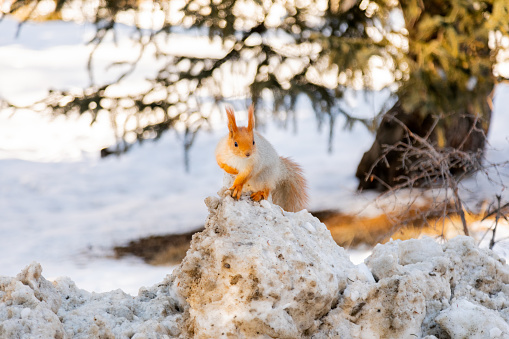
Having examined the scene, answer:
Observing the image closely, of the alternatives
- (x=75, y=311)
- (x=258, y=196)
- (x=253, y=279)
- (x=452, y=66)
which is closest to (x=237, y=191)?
(x=258, y=196)

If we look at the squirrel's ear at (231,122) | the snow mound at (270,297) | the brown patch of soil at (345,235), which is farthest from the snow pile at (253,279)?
the brown patch of soil at (345,235)

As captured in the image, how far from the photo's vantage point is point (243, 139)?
65.9 inches

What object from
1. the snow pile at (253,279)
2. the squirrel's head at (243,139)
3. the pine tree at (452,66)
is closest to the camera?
the snow pile at (253,279)

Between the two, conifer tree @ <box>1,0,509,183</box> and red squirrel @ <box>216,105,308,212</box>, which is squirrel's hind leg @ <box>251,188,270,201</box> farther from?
conifer tree @ <box>1,0,509,183</box>

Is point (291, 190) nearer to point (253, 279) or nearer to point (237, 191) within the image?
point (237, 191)

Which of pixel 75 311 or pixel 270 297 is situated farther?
pixel 75 311

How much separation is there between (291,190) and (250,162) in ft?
1.47

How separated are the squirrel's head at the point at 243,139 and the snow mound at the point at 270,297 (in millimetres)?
149

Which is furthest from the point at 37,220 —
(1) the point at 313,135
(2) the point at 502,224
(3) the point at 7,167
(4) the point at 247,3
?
(2) the point at 502,224

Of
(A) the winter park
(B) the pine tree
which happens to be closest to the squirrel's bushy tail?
(A) the winter park

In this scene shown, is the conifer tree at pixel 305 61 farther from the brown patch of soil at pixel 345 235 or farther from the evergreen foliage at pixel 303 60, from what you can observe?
the brown patch of soil at pixel 345 235

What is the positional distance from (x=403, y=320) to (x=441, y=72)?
3.67 metres

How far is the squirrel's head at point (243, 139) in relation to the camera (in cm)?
167

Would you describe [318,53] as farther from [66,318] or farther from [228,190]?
[66,318]
